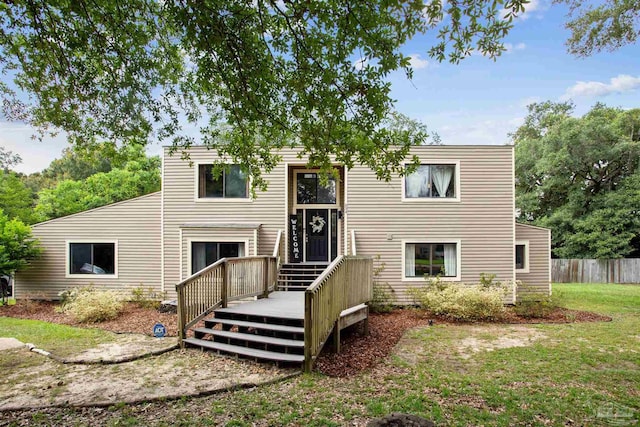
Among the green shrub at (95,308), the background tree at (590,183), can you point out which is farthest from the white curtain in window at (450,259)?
the background tree at (590,183)

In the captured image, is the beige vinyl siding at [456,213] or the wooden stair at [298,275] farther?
the beige vinyl siding at [456,213]

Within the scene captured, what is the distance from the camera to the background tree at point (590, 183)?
2341cm

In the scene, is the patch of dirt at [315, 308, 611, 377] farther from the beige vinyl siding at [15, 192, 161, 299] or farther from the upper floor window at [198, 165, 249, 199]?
the beige vinyl siding at [15, 192, 161, 299]

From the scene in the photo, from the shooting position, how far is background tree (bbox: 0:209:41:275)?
12172 millimetres

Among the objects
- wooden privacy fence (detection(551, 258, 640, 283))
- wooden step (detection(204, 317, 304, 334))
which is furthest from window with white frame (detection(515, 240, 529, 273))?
wooden privacy fence (detection(551, 258, 640, 283))

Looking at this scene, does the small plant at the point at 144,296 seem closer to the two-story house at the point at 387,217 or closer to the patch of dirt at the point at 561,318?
the two-story house at the point at 387,217

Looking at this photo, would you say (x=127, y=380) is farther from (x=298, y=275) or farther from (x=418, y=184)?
(x=418, y=184)

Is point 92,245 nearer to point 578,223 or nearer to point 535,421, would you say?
point 535,421

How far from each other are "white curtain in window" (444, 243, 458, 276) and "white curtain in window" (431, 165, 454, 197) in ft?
5.53

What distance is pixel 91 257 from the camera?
43.8 feet

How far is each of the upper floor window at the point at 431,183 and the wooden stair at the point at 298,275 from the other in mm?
3756

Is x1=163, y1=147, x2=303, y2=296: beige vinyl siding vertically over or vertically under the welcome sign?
over

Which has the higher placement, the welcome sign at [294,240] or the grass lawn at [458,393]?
the welcome sign at [294,240]

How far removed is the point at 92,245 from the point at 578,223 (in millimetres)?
25741
